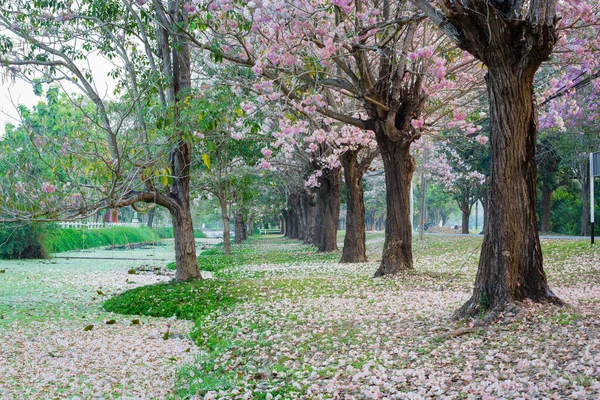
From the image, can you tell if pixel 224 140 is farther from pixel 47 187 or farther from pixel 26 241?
pixel 47 187

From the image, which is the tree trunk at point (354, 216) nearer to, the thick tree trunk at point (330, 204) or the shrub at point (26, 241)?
the thick tree trunk at point (330, 204)

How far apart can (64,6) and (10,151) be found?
4445 mm

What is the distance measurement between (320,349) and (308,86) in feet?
27.1

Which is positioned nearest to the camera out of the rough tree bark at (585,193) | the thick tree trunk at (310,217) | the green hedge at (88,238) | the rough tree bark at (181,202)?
the rough tree bark at (181,202)

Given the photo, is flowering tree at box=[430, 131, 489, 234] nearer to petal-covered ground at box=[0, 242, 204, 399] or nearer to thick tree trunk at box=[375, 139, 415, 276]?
thick tree trunk at box=[375, 139, 415, 276]

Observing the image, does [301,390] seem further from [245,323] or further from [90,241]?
[90,241]

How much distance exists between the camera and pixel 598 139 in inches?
1072

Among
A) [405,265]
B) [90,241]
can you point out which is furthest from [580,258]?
[90,241]

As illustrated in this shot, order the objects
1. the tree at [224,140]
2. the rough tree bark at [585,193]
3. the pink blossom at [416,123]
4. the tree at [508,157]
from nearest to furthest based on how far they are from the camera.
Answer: the tree at [508,157], the tree at [224,140], the pink blossom at [416,123], the rough tree bark at [585,193]

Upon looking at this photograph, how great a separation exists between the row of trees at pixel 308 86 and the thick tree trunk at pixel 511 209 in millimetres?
18

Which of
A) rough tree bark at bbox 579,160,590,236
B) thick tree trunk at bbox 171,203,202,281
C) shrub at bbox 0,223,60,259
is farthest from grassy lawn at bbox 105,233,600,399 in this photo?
rough tree bark at bbox 579,160,590,236

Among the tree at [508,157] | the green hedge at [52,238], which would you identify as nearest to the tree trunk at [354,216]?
the green hedge at [52,238]

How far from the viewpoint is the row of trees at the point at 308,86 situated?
7684 mm

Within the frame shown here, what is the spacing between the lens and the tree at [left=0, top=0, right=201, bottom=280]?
10.6 m
